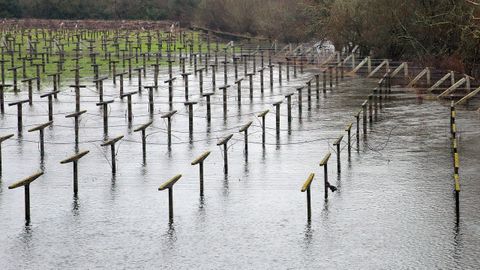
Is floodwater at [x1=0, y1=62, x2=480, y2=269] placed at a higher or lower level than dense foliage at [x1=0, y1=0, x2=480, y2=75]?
lower

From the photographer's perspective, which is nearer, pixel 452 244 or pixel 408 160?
pixel 452 244

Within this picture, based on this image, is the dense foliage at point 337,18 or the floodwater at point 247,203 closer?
the floodwater at point 247,203

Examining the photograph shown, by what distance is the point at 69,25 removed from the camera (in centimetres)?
9438

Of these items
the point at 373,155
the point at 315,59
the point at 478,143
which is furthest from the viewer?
the point at 315,59

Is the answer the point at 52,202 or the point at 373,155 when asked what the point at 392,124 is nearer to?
the point at 373,155

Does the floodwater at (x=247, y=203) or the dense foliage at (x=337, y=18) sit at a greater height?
the dense foliage at (x=337, y=18)

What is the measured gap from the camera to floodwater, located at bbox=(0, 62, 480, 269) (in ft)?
52.3

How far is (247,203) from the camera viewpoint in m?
19.7

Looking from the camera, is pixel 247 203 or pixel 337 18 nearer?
pixel 247 203

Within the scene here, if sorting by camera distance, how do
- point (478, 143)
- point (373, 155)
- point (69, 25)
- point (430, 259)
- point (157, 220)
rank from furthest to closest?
point (69, 25), point (478, 143), point (373, 155), point (157, 220), point (430, 259)

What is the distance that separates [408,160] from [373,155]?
1.13 m

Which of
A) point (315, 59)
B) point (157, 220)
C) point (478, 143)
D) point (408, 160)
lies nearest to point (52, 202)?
point (157, 220)

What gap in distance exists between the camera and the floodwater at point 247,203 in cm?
1594

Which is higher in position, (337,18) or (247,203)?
(337,18)
